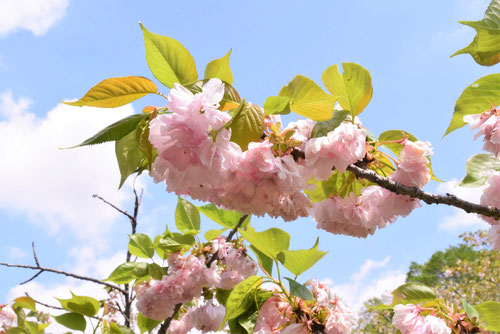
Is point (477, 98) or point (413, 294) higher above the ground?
point (477, 98)

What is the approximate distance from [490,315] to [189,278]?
112 centimetres

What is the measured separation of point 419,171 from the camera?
1.06 meters

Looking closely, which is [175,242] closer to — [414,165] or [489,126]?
[414,165]

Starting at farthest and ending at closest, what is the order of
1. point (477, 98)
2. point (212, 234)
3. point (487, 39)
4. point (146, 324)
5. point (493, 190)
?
point (146, 324) → point (212, 234) → point (493, 190) → point (477, 98) → point (487, 39)

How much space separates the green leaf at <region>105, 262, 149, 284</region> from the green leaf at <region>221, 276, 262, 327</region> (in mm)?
800

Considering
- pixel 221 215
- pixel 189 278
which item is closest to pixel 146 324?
pixel 189 278

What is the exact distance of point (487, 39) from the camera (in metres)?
1.04

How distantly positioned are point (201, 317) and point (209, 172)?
4.65ft

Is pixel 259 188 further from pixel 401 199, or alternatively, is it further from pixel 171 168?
pixel 401 199

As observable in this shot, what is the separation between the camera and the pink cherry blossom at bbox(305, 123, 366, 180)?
0.92 meters

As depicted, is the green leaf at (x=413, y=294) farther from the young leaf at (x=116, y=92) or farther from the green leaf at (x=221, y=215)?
the young leaf at (x=116, y=92)

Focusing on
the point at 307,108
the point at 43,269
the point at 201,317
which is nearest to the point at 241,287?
the point at 307,108

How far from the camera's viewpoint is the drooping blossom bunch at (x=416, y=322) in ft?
3.91

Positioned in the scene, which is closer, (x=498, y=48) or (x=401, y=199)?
(x=498, y=48)
